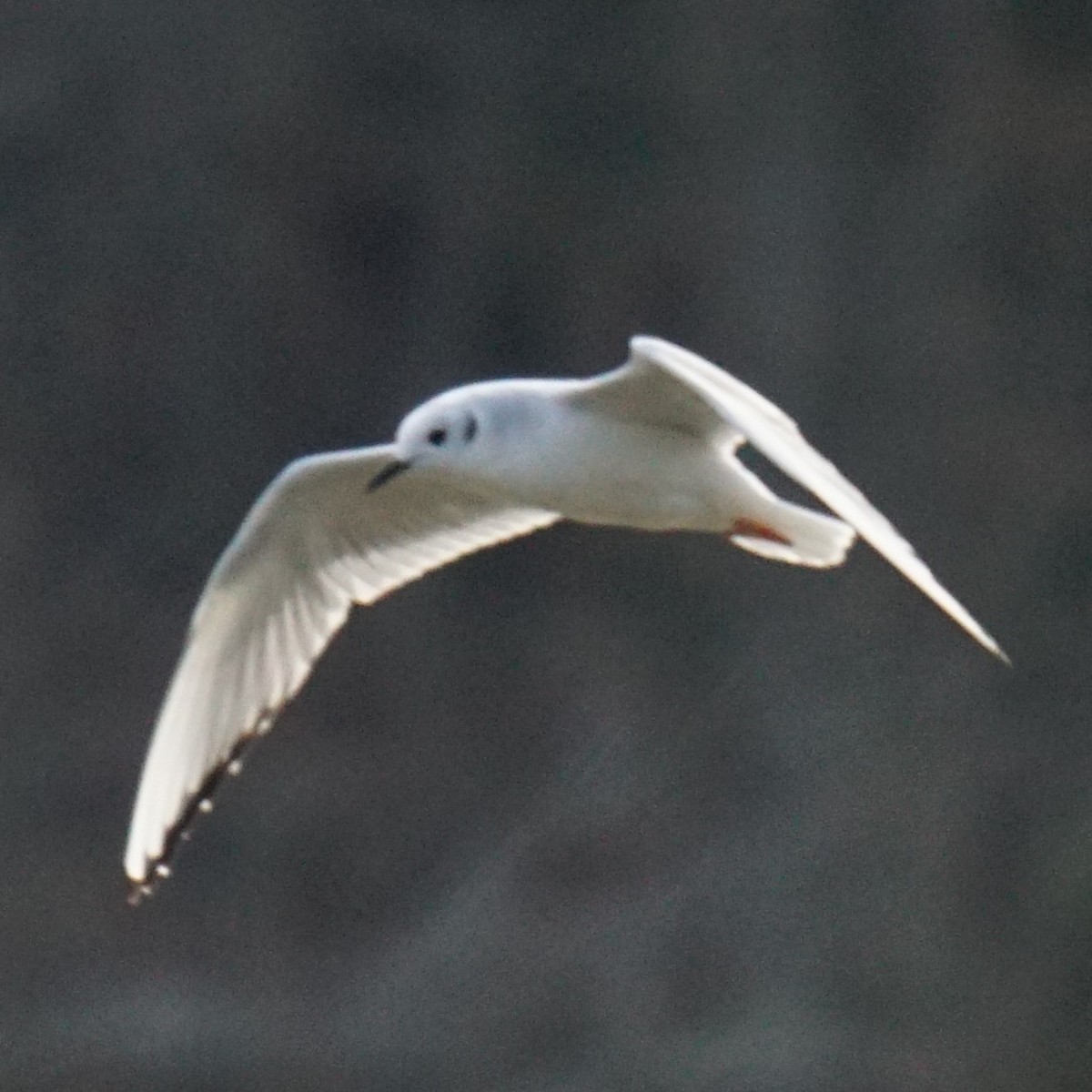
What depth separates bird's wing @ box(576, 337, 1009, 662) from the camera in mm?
1922

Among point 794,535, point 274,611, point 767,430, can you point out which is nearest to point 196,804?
point 274,611

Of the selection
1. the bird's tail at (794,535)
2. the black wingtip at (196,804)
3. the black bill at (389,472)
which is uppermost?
the black bill at (389,472)

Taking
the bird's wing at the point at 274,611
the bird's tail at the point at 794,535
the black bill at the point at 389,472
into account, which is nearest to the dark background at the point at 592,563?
the bird's wing at the point at 274,611

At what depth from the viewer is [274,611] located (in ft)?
9.29

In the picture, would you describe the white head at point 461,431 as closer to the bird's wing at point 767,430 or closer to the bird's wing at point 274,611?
the bird's wing at point 767,430

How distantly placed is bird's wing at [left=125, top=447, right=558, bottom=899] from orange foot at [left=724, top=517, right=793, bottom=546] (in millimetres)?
311

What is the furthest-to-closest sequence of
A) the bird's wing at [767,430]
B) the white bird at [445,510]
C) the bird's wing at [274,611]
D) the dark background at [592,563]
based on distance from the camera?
the dark background at [592,563], the bird's wing at [274,611], the white bird at [445,510], the bird's wing at [767,430]

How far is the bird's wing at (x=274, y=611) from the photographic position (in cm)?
279

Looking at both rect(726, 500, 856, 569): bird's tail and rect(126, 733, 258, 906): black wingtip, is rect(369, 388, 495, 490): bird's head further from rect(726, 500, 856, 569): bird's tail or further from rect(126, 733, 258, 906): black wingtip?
rect(126, 733, 258, 906): black wingtip

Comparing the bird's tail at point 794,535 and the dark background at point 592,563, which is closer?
the bird's tail at point 794,535

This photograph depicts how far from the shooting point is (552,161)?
4.30 m

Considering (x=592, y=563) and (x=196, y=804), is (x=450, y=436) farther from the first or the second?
(x=592, y=563)

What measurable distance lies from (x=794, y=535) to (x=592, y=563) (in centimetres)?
182

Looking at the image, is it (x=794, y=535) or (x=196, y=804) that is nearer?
(x=794, y=535)
